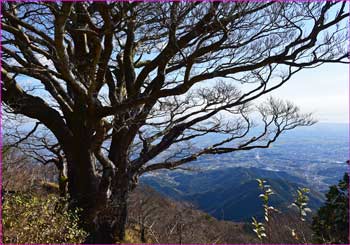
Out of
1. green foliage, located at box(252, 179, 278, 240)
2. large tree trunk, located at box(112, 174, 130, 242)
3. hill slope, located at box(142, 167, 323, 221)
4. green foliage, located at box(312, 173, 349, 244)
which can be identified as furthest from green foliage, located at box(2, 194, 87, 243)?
hill slope, located at box(142, 167, 323, 221)

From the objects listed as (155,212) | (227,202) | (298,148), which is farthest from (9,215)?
(298,148)

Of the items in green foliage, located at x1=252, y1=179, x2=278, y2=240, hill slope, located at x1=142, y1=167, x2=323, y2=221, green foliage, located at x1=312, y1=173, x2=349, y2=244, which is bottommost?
hill slope, located at x1=142, y1=167, x2=323, y2=221

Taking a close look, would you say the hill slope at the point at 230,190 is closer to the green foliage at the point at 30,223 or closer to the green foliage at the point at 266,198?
the green foliage at the point at 30,223

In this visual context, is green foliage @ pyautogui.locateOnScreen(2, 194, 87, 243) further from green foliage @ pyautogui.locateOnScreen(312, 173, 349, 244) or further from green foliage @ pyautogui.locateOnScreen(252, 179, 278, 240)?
green foliage @ pyautogui.locateOnScreen(312, 173, 349, 244)

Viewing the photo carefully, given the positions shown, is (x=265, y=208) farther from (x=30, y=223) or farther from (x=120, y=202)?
(x=120, y=202)

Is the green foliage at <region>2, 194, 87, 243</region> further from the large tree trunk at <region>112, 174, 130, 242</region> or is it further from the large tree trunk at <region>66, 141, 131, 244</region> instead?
the large tree trunk at <region>112, 174, 130, 242</region>

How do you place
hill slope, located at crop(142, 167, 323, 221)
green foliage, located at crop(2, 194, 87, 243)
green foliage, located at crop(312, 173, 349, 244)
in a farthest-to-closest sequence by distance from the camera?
1. hill slope, located at crop(142, 167, 323, 221)
2. green foliage, located at crop(312, 173, 349, 244)
3. green foliage, located at crop(2, 194, 87, 243)

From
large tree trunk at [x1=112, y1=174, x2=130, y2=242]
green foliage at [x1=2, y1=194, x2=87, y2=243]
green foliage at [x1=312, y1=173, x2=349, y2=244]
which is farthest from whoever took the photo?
large tree trunk at [x1=112, y1=174, x2=130, y2=242]

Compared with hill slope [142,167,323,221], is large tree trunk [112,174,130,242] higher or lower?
higher

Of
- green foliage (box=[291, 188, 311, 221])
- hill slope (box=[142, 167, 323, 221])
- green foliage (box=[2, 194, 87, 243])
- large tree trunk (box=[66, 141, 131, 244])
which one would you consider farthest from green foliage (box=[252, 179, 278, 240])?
hill slope (box=[142, 167, 323, 221])

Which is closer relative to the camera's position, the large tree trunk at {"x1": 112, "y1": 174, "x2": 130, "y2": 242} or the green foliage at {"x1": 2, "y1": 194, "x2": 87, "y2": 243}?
the green foliage at {"x1": 2, "y1": 194, "x2": 87, "y2": 243}

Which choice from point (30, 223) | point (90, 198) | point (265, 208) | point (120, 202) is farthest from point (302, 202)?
point (120, 202)

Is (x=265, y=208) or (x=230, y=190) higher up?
(x=265, y=208)

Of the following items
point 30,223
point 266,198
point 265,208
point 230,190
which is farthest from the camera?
point 230,190
